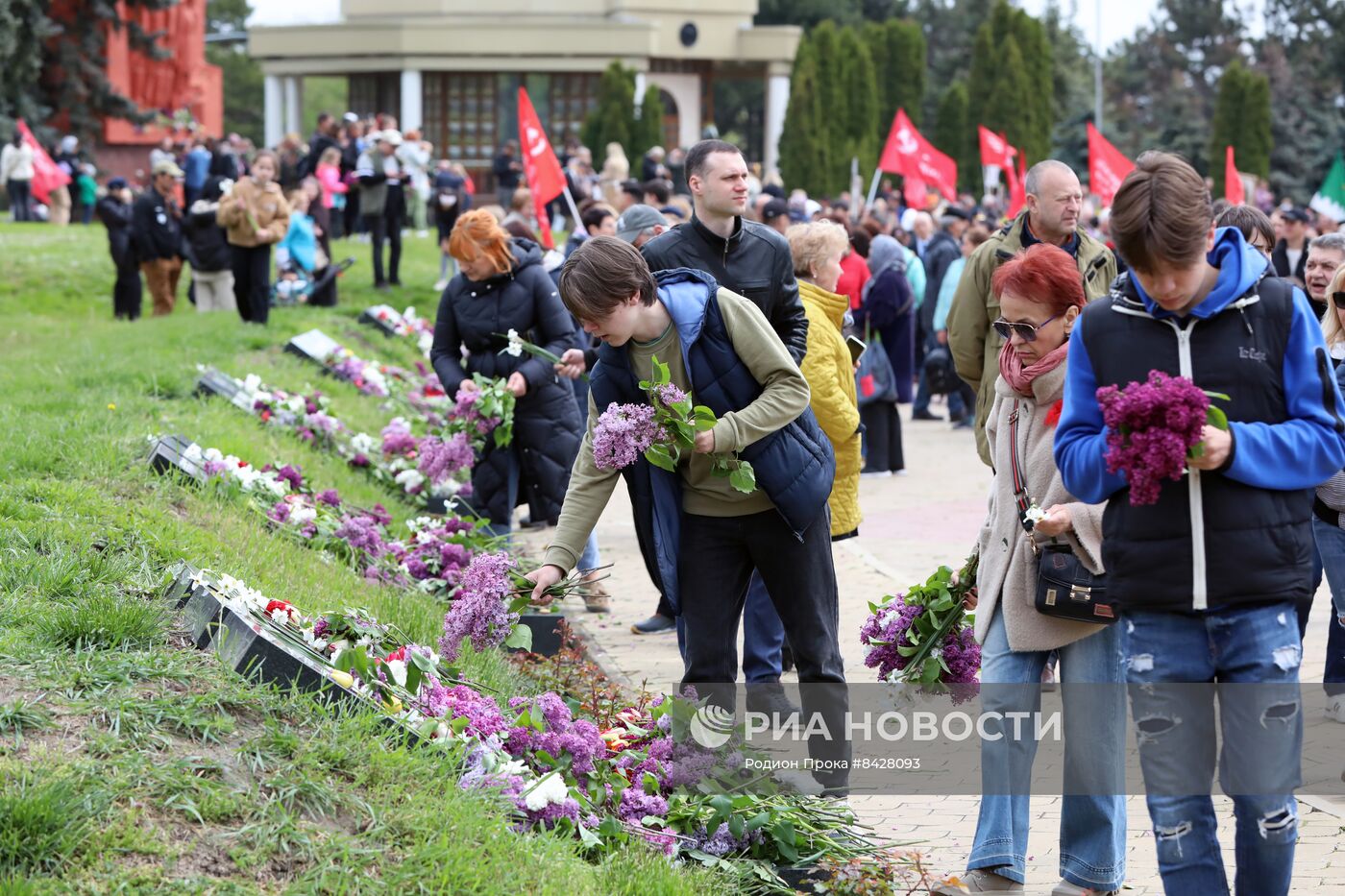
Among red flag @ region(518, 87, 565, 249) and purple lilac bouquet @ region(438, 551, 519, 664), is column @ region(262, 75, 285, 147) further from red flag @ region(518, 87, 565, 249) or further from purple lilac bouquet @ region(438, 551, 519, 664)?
purple lilac bouquet @ region(438, 551, 519, 664)

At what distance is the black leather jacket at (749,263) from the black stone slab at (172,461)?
303 centimetres

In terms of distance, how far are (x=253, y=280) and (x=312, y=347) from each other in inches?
98.0

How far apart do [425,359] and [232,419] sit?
23.1ft

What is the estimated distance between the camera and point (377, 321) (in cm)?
1886

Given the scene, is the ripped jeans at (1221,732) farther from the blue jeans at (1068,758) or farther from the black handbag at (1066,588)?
the blue jeans at (1068,758)

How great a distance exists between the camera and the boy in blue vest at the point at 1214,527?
3.87 meters

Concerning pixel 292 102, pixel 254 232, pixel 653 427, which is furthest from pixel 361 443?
pixel 292 102

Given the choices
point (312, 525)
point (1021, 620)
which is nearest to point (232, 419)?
point (312, 525)

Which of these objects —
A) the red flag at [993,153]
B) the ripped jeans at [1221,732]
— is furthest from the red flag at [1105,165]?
the ripped jeans at [1221,732]

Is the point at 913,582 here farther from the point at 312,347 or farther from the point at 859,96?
the point at 859,96

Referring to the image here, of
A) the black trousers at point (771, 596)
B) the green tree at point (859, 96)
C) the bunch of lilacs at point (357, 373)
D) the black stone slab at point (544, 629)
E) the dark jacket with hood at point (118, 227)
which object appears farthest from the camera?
the green tree at point (859, 96)

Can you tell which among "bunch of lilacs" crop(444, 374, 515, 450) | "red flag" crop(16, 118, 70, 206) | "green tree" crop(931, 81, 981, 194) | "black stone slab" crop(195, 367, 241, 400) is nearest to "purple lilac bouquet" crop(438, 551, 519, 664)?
"bunch of lilacs" crop(444, 374, 515, 450)

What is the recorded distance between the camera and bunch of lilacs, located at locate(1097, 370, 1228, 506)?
3.71 meters

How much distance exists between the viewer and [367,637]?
5.76m
